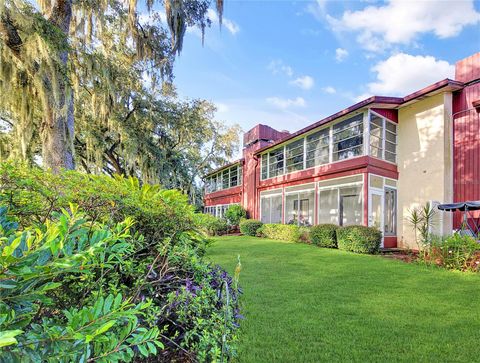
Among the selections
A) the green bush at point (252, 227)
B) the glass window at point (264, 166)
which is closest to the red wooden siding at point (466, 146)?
the green bush at point (252, 227)

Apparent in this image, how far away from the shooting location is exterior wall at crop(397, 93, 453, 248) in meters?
9.48

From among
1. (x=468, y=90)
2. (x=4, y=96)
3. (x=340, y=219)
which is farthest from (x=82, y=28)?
(x=468, y=90)

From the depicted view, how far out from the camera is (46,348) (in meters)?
0.73

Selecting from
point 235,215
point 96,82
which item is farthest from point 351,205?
point 96,82

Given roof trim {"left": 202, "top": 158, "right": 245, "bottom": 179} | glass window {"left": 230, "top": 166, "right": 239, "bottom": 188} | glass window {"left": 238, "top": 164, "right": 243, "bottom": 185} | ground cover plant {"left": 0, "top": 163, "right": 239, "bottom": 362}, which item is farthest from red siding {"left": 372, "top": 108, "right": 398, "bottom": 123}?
glass window {"left": 230, "top": 166, "right": 239, "bottom": 188}

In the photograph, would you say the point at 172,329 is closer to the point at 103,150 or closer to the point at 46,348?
the point at 46,348

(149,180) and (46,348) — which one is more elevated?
(149,180)

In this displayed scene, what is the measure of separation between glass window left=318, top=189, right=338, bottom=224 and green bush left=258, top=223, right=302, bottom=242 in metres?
1.62

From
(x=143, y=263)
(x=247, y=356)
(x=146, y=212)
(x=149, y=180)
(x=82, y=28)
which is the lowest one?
(x=247, y=356)

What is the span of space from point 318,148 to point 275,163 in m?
3.85

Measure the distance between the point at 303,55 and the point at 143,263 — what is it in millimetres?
14305

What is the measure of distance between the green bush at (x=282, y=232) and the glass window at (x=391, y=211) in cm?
356

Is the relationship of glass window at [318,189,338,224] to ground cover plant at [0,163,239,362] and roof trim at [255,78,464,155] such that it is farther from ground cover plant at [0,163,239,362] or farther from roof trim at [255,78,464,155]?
ground cover plant at [0,163,239,362]

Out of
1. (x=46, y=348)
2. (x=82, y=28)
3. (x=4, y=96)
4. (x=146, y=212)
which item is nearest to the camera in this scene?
(x=46, y=348)
